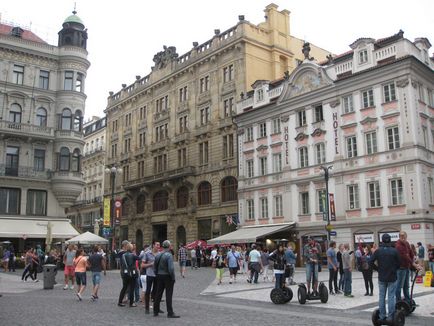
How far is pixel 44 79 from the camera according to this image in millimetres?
42219

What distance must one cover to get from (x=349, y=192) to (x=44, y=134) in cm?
2453

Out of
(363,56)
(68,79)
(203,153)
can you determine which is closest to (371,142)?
(363,56)

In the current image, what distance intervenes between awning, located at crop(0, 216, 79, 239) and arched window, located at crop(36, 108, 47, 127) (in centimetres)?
798

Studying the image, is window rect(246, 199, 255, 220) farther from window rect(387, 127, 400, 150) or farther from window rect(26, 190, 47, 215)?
window rect(26, 190, 47, 215)

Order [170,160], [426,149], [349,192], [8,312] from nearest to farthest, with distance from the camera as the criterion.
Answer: [8,312] → [426,149] → [349,192] → [170,160]

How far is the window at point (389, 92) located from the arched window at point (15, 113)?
92.8 feet

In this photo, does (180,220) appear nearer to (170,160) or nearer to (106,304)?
(170,160)

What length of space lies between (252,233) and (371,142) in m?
10.9

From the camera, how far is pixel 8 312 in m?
12.5

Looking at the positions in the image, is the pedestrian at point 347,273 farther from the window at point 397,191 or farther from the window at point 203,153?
the window at point 203,153

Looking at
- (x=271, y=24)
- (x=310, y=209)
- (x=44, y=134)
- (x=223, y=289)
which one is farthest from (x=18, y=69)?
(x=223, y=289)

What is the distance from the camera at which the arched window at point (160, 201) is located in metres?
50.5

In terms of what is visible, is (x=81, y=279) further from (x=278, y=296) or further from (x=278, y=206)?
(x=278, y=206)

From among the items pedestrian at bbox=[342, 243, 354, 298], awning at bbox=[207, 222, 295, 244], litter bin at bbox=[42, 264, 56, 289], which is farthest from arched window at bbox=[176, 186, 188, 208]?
pedestrian at bbox=[342, 243, 354, 298]
